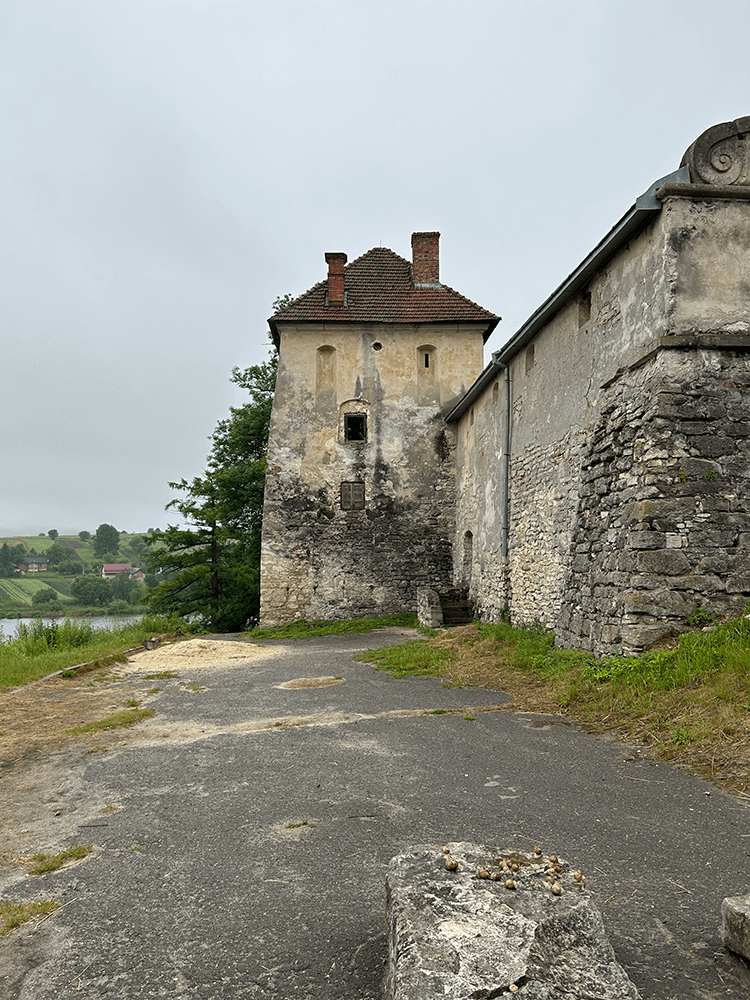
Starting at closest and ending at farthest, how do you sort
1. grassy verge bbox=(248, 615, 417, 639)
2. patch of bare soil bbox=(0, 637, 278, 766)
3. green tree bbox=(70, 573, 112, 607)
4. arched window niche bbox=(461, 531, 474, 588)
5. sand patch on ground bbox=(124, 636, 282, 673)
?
patch of bare soil bbox=(0, 637, 278, 766) → sand patch on ground bbox=(124, 636, 282, 673) → grassy verge bbox=(248, 615, 417, 639) → arched window niche bbox=(461, 531, 474, 588) → green tree bbox=(70, 573, 112, 607)

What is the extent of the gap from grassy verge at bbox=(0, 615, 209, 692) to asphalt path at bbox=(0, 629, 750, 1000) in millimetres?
4658

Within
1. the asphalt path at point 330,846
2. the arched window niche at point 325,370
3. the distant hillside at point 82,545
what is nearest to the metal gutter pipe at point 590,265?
the asphalt path at point 330,846

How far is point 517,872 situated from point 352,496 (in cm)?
1665

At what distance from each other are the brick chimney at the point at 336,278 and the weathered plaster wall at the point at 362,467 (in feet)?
3.85

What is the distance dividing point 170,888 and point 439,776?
2.24 m

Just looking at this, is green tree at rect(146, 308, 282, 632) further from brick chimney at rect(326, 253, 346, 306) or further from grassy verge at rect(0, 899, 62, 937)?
grassy verge at rect(0, 899, 62, 937)

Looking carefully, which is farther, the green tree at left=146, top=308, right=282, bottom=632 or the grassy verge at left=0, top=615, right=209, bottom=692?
the green tree at left=146, top=308, right=282, bottom=632

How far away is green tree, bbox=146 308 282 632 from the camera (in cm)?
2153

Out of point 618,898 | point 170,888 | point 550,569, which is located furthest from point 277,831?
point 550,569

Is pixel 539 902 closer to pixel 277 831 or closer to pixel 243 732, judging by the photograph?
pixel 277 831

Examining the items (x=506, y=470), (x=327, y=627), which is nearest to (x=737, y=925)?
(x=506, y=470)

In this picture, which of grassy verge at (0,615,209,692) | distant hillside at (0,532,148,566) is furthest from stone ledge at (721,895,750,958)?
distant hillside at (0,532,148,566)

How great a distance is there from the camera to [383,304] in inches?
787

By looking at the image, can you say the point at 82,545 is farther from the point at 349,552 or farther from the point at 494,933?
the point at 494,933
